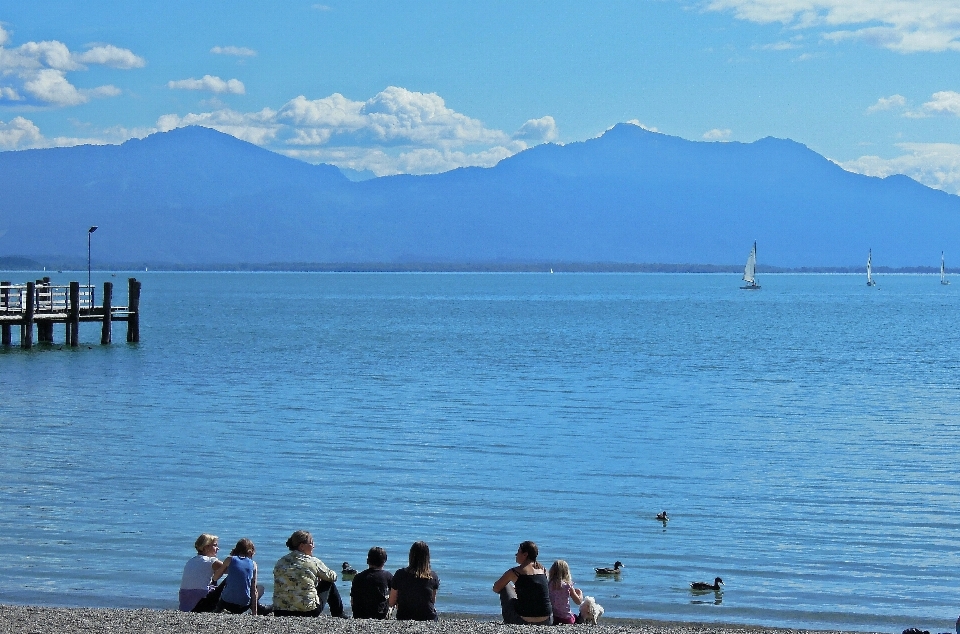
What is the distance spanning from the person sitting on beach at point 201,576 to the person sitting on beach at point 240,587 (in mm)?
335

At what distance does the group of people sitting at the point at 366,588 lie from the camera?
12.5m

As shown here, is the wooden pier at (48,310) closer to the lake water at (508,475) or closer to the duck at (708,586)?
the lake water at (508,475)

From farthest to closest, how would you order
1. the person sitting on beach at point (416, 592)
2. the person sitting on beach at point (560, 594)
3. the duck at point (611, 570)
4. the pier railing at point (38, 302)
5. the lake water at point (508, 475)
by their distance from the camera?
the pier railing at point (38, 302), the duck at point (611, 570), the lake water at point (508, 475), the person sitting on beach at point (560, 594), the person sitting on beach at point (416, 592)

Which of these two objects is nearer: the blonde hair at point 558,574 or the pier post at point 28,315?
the blonde hair at point 558,574

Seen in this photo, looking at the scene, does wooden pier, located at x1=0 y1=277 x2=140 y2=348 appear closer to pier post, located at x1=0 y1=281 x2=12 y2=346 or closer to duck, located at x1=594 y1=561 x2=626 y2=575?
pier post, located at x1=0 y1=281 x2=12 y2=346

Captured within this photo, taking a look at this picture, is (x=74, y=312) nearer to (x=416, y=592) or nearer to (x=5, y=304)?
(x=5, y=304)

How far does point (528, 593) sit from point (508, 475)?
1346cm

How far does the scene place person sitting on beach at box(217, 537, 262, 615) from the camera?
508 inches

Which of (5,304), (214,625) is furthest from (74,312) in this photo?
(214,625)

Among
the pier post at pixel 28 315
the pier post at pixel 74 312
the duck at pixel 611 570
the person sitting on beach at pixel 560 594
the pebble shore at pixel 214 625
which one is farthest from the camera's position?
the pier post at pixel 74 312

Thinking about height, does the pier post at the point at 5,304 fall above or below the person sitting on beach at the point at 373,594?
above

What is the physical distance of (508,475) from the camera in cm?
2588

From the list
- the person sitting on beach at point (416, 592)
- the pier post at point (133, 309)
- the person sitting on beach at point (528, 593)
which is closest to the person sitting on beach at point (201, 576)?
the person sitting on beach at point (416, 592)

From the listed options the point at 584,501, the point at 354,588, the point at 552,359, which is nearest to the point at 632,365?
the point at 552,359
